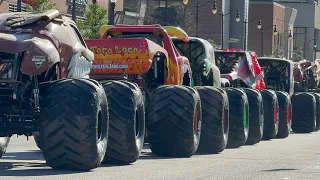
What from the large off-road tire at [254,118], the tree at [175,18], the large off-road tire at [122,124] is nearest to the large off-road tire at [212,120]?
the large off-road tire at [122,124]

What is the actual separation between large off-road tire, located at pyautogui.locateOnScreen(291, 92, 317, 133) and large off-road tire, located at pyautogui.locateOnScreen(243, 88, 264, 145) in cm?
781

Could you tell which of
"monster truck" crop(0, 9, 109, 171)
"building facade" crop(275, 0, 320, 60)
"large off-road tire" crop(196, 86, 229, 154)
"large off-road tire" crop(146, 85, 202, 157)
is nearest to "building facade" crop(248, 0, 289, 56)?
"building facade" crop(275, 0, 320, 60)

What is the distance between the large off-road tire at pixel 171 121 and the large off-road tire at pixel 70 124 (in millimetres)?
3694

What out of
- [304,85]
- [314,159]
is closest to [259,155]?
[314,159]

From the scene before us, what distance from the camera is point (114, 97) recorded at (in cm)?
1501

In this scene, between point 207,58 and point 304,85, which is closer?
point 207,58

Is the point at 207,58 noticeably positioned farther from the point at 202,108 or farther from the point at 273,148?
the point at 202,108

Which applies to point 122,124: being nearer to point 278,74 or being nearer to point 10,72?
point 10,72

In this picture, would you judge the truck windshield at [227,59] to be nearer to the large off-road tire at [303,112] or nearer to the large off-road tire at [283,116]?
the large off-road tire at [283,116]

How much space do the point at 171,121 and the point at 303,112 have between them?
622 inches

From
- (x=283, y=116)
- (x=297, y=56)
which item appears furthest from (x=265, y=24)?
(x=283, y=116)

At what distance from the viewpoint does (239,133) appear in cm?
2209

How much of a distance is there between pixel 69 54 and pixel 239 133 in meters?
8.02

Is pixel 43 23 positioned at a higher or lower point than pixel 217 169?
higher
